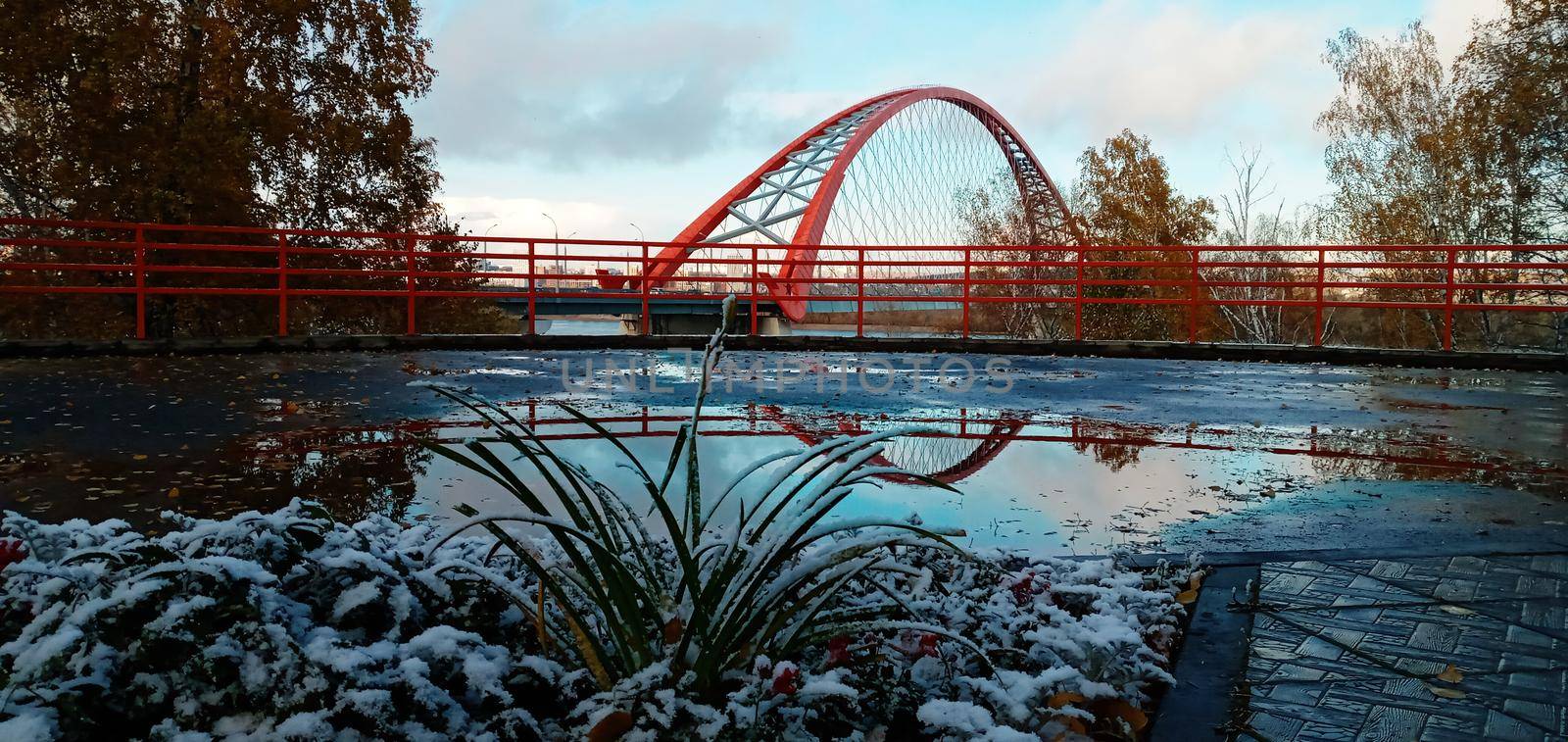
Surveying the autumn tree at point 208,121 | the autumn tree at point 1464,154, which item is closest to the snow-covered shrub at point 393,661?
the autumn tree at point 208,121

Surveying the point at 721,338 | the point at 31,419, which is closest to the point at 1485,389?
the point at 721,338

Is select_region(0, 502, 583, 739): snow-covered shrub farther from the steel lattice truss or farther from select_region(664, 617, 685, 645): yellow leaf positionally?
the steel lattice truss

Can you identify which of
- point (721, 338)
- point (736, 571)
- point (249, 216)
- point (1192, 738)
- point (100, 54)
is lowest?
point (1192, 738)

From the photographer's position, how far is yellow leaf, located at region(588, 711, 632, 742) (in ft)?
5.04

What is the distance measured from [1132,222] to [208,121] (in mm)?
25996

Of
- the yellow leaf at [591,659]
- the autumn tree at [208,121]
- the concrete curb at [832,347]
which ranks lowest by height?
the yellow leaf at [591,659]

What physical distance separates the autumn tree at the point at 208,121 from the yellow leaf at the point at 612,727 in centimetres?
1652

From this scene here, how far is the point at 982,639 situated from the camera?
1998 millimetres

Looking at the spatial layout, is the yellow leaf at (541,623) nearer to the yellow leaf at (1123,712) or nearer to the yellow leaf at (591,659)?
the yellow leaf at (591,659)

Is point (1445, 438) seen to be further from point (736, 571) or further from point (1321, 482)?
point (736, 571)

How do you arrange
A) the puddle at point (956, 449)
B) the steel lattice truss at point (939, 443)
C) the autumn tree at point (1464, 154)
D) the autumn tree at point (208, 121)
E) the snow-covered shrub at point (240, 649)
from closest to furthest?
the snow-covered shrub at point (240, 649), the puddle at point (956, 449), the steel lattice truss at point (939, 443), the autumn tree at point (208, 121), the autumn tree at point (1464, 154)

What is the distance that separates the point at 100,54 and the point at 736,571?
17.3 m

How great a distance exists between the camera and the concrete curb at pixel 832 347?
10930mm

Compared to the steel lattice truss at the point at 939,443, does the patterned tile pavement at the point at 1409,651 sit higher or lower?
lower
